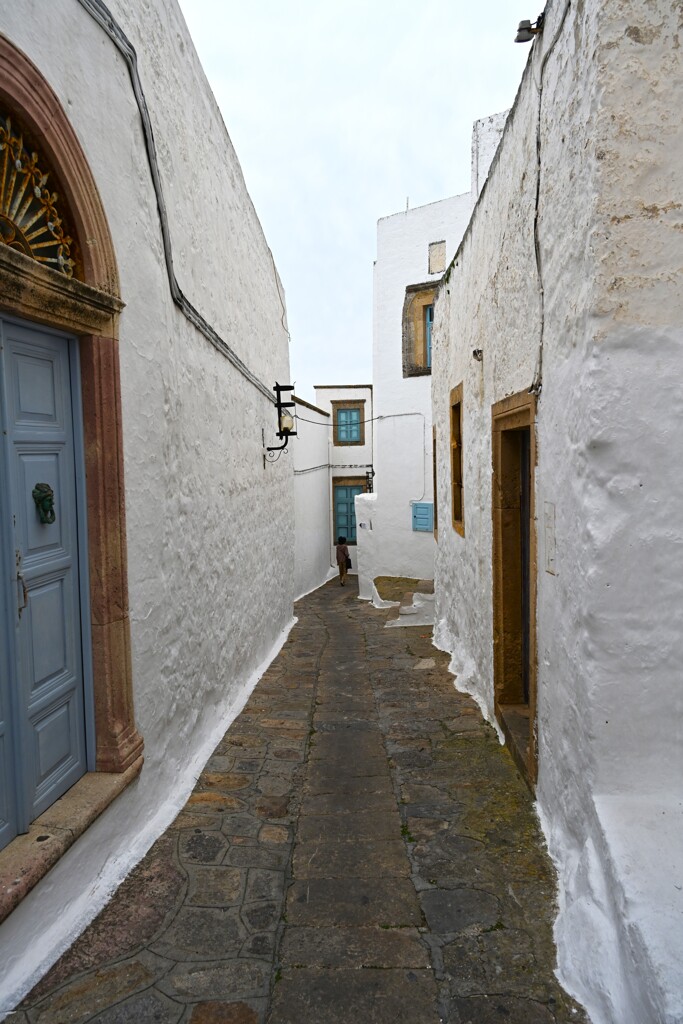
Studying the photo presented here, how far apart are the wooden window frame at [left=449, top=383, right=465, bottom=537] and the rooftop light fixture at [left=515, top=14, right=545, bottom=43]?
10.2 feet

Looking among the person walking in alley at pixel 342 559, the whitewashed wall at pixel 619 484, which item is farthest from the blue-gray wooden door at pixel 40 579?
→ the person walking in alley at pixel 342 559

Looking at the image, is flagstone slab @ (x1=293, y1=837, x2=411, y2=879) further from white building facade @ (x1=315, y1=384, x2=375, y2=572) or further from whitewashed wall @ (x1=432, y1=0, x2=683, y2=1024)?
white building facade @ (x1=315, y1=384, x2=375, y2=572)

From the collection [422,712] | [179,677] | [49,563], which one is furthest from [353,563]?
[49,563]

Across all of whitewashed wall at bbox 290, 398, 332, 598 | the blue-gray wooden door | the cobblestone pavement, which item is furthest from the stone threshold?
whitewashed wall at bbox 290, 398, 332, 598

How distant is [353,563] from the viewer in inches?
805

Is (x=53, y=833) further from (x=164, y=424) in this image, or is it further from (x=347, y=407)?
(x=347, y=407)

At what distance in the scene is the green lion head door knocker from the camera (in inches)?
102

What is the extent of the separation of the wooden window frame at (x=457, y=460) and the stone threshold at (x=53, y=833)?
13.1ft

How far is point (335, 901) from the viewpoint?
2.78 metres

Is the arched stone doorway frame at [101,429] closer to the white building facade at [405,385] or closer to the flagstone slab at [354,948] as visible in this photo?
the flagstone slab at [354,948]

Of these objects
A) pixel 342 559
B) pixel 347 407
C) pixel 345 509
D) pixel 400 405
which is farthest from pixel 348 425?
pixel 400 405

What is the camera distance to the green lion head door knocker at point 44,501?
8.47 feet

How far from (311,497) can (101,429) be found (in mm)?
14200

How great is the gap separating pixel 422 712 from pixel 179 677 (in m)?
2.05
